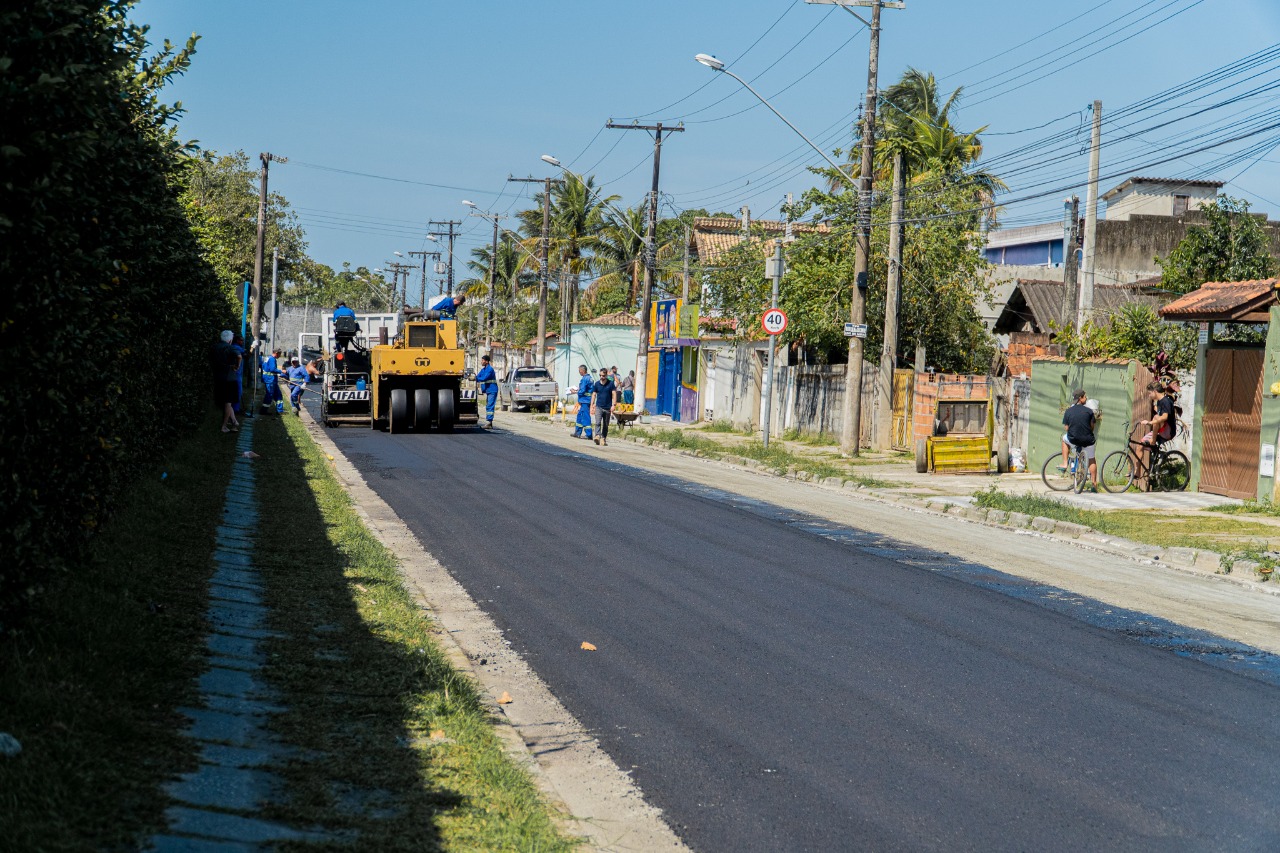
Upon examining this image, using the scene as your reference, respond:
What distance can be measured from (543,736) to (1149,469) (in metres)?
17.3

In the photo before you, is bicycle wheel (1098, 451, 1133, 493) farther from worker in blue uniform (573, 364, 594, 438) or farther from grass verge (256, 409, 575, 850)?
grass verge (256, 409, 575, 850)

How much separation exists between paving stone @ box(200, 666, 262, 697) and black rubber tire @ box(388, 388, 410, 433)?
80.0 ft

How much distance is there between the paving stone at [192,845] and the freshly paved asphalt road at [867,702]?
1.73 meters

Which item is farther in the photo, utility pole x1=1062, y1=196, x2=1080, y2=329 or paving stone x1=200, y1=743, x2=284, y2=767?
utility pole x1=1062, y1=196, x2=1080, y2=329

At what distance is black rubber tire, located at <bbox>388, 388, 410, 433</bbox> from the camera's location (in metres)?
30.9

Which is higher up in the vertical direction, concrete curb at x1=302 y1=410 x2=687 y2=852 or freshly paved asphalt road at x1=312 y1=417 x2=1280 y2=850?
freshly paved asphalt road at x1=312 y1=417 x2=1280 y2=850

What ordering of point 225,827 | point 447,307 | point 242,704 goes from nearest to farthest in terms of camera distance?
point 225,827 → point 242,704 → point 447,307

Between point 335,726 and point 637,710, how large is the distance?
1.68 metres

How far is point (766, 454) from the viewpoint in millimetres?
27891

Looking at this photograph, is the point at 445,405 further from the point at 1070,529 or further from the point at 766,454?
the point at 1070,529

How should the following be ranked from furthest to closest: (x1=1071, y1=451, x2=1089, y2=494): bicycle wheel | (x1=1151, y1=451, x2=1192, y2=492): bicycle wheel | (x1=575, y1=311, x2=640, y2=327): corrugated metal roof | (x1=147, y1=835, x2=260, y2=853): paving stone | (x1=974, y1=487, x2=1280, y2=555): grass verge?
(x1=575, y1=311, x2=640, y2=327): corrugated metal roof → (x1=1151, y1=451, x2=1192, y2=492): bicycle wheel → (x1=1071, y1=451, x2=1089, y2=494): bicycle wheel → (x1=974, y1=487, x2=1280, y2=555): grass verge → (x1=147, y1=835, x2=260, y2=853): paving stone

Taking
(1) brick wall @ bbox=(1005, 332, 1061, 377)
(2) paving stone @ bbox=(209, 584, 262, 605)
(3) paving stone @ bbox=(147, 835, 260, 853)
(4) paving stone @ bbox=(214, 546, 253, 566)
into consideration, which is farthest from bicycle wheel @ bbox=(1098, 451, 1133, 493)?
(1) brick wall @ bbox=(1005, 332, 1061, 377)

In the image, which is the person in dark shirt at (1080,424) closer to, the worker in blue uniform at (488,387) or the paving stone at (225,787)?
the paving stone at (225,787)

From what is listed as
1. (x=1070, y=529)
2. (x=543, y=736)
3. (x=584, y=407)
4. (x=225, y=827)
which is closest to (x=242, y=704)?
(x=543, y=736)
